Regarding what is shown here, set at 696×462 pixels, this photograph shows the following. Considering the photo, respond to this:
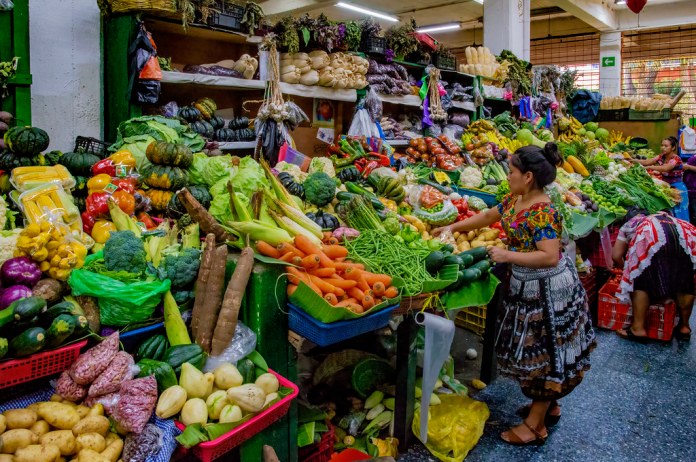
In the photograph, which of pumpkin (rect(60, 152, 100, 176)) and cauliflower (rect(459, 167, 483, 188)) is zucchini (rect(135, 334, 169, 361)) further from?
cauliflower (rect(459, 167, 483, 188))

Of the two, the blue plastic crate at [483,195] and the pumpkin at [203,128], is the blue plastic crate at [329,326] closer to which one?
the pumpkin at [203,128]

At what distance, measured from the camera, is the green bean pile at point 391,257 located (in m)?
2.91

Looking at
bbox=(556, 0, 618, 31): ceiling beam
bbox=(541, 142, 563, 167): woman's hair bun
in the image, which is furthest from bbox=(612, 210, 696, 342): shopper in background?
bbox=(556, 0, 618, 31): ceiling beam

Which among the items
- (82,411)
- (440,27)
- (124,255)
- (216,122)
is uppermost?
(440,27)

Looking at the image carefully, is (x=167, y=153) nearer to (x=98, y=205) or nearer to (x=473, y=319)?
(x=98, y=205)

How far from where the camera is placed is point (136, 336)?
2512 mm

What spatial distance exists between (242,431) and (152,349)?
0.65 m

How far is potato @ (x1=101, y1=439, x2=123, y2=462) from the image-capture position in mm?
1961

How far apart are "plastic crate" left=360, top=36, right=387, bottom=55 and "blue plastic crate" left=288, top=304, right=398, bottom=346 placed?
4.33 m

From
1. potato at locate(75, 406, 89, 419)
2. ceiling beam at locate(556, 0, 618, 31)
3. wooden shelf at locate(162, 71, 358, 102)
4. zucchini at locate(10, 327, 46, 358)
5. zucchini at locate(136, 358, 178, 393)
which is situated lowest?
potato at locate(75, 406, 89, 419)

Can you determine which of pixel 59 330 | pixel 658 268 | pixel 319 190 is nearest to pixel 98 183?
pixel 319 190

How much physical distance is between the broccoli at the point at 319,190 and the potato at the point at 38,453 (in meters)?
2.44

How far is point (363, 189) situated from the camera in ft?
14.7

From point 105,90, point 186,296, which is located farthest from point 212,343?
point 105,90
